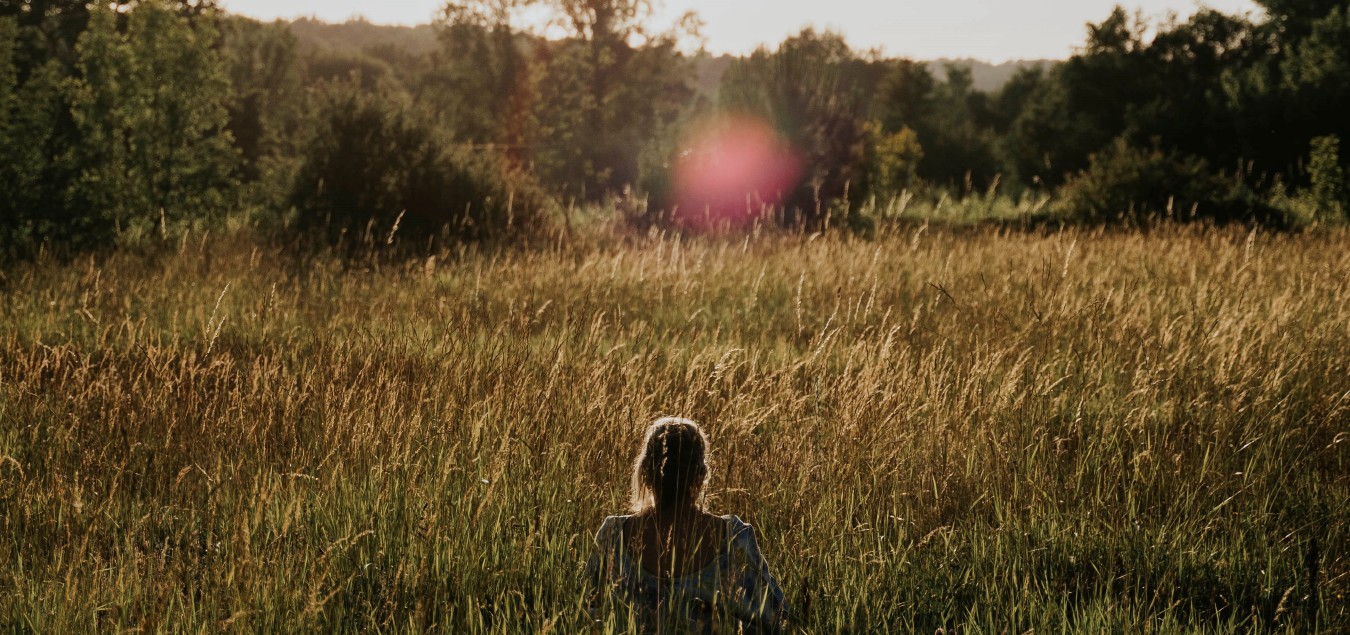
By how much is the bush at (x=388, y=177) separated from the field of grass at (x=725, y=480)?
23.5 feet

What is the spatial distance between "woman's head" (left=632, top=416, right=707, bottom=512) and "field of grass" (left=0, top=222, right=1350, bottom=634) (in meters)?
0.44

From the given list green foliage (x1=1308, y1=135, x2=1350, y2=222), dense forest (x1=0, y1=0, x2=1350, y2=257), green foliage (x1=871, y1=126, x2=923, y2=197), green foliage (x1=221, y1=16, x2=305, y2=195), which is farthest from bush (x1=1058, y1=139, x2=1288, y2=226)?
green foliage (x1=221, y1=16, x2=305, y2=195)

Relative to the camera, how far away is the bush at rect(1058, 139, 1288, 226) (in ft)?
54.7

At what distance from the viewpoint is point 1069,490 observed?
12.3 feet

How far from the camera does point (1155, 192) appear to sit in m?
17.2

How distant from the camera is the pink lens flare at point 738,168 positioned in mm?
18203

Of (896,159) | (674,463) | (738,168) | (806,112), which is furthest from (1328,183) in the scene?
(674,463)

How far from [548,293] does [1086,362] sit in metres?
4.05

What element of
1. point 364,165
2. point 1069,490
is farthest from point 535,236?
point 1069,490

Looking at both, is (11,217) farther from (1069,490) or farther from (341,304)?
(1069,490)

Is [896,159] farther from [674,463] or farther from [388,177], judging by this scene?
[674,463]

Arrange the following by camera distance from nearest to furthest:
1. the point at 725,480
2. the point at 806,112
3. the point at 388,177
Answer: the point at 725,480, the point at 388,177, the point at 806,112

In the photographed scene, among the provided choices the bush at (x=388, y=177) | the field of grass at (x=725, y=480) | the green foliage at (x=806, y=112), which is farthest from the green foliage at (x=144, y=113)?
the field of grass at (x=725, y=480)

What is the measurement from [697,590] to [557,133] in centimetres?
2621
